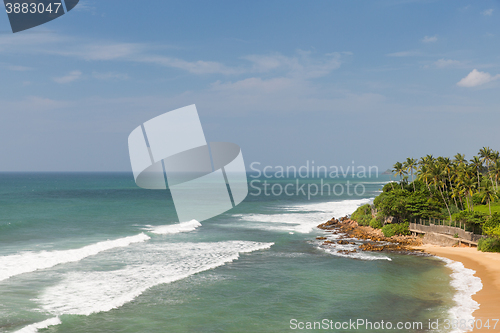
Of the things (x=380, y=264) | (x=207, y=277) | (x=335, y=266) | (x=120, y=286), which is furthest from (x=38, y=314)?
(x=380, y=264)

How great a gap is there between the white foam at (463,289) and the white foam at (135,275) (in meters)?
18.1

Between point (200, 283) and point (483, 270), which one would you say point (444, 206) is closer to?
point (483, 270)

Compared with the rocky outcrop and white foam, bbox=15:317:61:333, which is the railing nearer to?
the rocky outcrop

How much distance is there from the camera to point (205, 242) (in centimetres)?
4184

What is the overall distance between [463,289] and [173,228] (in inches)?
1496

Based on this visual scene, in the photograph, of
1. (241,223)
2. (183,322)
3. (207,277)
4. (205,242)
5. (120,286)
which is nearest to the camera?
(183,322)

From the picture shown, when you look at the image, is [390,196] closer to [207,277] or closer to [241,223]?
[241,223]

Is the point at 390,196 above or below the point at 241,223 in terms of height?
above

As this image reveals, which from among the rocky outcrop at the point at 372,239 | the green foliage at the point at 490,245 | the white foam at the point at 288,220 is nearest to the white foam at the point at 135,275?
the rocky outcrop at the point at 372,239

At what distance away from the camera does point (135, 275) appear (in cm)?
2750

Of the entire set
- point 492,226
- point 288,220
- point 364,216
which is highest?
point 492,226

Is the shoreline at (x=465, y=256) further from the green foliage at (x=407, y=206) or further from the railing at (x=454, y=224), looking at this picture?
the green foliage at (x=407, y=206)

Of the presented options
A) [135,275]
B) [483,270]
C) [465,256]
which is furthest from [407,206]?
[135,275]

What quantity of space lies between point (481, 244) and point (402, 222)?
11303 mm
